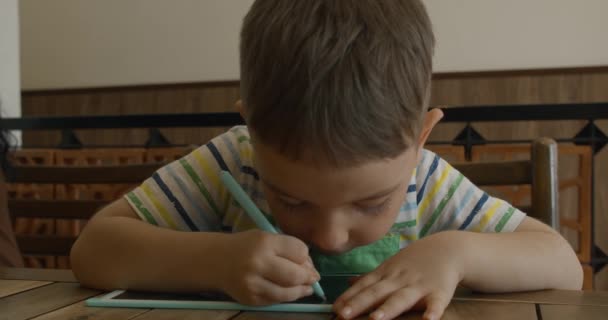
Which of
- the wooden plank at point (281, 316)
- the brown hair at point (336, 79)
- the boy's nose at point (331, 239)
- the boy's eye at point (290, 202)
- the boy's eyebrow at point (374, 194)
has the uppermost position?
the brown hair at point (336, 79)

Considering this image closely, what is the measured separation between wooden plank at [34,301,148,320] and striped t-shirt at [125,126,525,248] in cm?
19

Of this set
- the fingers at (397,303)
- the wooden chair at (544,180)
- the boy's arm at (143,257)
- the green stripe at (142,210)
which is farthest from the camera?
the wooden chair at (544,180)

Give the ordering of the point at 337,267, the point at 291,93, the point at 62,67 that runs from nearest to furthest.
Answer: the point at 291,93, the point at 337,267, the point at 62,67

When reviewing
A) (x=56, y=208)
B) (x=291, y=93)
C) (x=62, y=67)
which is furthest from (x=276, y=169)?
(x=62, y=67)

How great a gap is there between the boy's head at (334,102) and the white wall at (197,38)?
2796mm

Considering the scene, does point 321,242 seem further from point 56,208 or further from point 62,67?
point 62,67

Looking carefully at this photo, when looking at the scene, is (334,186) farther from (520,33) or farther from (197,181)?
(520,33)

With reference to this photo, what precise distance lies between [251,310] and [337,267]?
196 mm

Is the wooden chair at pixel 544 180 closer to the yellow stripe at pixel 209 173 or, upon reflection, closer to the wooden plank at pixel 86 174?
the yellow stripe at pixel 209 173

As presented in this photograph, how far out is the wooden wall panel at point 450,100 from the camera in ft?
11.1

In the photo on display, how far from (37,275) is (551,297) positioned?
1.53 ft

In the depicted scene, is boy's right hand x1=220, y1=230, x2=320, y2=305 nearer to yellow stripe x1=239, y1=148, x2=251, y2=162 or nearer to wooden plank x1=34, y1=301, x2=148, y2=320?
wooden plank x1=34, y1=301, x2=148, y2=320

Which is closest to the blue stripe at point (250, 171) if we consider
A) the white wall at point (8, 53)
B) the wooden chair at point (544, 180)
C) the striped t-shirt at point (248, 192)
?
the striped t-shirt at point (248, 192)

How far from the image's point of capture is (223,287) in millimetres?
508
